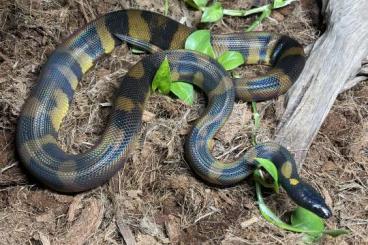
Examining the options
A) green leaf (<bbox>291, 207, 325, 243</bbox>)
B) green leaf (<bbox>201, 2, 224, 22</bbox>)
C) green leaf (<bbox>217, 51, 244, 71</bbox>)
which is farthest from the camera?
green leaf (<bbox>201, 2, 224, 22</bbox>)

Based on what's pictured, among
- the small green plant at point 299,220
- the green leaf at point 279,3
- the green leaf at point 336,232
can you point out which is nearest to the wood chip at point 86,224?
the small green plant at point 299,220

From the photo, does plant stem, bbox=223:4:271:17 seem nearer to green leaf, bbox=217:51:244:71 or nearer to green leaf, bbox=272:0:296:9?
green leaf, bbox=272:0:296:9

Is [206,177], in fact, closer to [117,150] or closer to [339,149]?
[117,150]

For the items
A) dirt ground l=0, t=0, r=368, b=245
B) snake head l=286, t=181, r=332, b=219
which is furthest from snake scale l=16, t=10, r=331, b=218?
dirt ground l=0, t=0, r=368, b=245

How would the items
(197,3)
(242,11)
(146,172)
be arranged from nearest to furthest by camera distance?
(146,172)
(197,3)
(242,11)

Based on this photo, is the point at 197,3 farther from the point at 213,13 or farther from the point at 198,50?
the point at 198,50

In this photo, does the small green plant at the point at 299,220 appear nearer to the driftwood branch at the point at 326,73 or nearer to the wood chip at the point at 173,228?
the driftwood branch at the point at 326,73

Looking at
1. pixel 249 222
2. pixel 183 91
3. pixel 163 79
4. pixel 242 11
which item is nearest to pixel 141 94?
pixel 163 79
